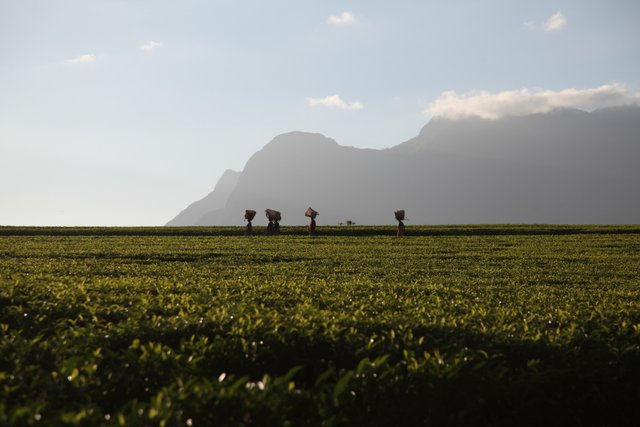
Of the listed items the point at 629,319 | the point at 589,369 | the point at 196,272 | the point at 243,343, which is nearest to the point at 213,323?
the point at 243,343

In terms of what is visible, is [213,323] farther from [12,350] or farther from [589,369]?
[589,369]

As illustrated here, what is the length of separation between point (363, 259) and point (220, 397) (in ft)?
51.4

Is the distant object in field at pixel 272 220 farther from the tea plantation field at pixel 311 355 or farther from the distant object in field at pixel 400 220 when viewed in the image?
the tea plantation field at pixel 311 355

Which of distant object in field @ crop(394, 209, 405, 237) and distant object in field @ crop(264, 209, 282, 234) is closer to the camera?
distant object in field @ crop(394, 209, 405, 237)

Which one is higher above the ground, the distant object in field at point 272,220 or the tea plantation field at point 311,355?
the distant object in field at point 272,220

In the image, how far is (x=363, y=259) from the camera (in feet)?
67.6

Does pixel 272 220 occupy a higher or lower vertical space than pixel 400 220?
higher

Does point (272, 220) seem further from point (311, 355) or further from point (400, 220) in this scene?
point (311, 355)

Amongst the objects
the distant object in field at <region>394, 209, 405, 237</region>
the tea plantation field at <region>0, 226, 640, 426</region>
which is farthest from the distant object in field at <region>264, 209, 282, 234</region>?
the tea plantation field at <region>0, 226, 640, 426</region>

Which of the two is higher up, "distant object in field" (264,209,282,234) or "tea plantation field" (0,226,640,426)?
"distant object in field" (264,209,282,234)

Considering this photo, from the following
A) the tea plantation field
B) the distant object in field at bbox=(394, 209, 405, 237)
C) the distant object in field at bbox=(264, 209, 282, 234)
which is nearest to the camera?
the tea plantation field

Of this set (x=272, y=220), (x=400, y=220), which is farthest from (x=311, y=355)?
(x=272, y=220)

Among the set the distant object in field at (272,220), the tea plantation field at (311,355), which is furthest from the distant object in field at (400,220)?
the tea plantation field at (311,355)

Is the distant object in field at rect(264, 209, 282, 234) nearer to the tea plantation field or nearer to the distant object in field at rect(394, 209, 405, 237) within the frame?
the distant object in field at rect(394, 209, 405, 237)
